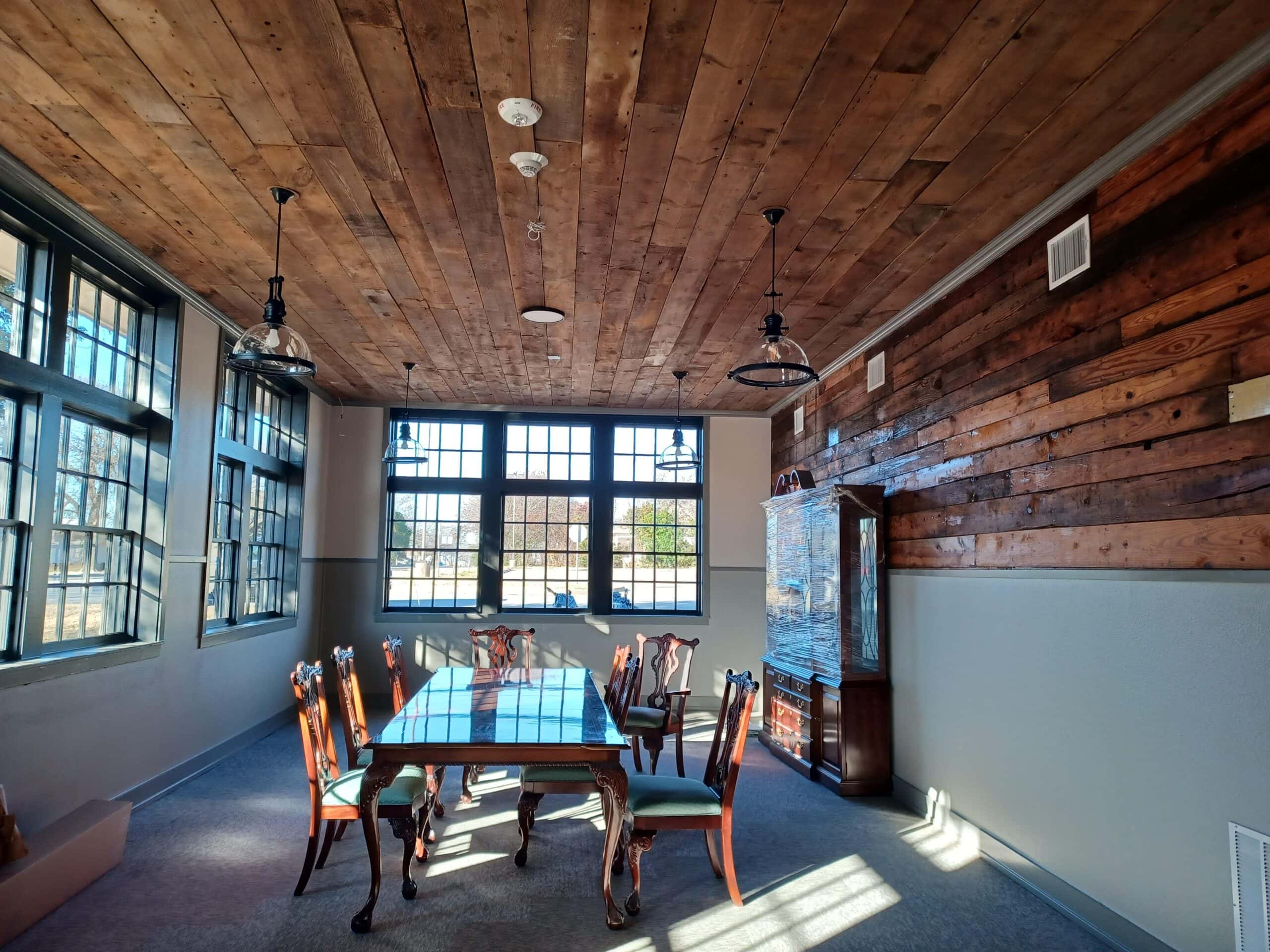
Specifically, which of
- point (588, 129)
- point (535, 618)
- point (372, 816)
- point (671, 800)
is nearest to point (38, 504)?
point (372, 816)

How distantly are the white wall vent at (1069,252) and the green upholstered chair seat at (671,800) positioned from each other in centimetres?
273

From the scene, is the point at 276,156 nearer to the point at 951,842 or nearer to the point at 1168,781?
the point at 1168,781

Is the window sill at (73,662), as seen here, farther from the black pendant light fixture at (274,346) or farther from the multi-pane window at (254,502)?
the black pendant light fixture at (274,346)

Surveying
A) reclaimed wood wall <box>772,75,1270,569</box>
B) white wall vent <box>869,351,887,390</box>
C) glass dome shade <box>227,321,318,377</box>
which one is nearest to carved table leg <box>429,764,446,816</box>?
glass dome shade <box>227,321,318,377</box>

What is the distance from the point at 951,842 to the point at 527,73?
411 centimetres

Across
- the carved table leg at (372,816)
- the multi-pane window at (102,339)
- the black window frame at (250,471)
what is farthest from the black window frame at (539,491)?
the carved table leg at (372,816)

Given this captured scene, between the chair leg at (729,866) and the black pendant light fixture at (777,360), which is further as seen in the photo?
the black pendant light fixture at (777,360)

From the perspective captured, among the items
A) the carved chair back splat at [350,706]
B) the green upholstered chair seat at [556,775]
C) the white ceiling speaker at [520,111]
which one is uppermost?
the white ceiling speaker at [520,111]

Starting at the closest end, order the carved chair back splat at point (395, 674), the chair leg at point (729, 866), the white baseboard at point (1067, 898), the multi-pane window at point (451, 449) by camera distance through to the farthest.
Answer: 1. the white baseboard at point (1067, 898)
2. the chair leg at point (729, 866)
3. the carved chair back splat at point (395, 674)
4. the multi-pane window at point (451, 449)

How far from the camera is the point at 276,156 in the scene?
3285 mm

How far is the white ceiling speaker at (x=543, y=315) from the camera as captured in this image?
512 centimetres

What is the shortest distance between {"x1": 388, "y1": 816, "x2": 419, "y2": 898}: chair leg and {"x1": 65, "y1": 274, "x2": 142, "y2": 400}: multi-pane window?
2789mm

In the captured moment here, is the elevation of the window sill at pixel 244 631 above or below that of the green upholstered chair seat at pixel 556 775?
above

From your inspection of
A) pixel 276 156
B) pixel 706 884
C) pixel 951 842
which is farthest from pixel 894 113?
pixel 951 842
